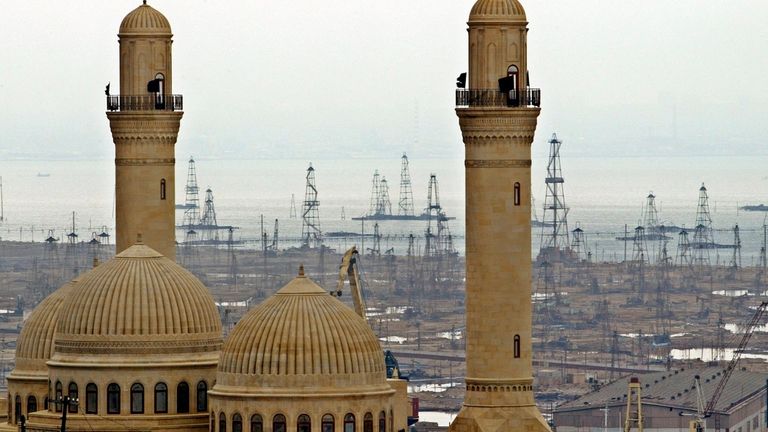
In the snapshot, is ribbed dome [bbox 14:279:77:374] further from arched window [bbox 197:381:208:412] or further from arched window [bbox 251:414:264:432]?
arched window [bbox 251:414:264:432]

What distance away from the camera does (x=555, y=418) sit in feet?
596

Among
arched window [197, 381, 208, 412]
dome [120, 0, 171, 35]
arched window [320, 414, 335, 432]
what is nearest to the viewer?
arched window [320, 414, 335, 432]

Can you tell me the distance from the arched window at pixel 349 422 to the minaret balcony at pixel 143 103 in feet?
A: 64.1

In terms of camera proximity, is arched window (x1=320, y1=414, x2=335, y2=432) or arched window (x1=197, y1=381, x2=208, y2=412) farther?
arched window (x1=197, y1=381, x2=208, y2=412)

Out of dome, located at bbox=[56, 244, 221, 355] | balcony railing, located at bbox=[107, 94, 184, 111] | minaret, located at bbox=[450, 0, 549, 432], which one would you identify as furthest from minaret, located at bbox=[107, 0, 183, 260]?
minaret, located at bbox=[450, 0, 549, 432]

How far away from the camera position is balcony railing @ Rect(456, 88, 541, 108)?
9119cm

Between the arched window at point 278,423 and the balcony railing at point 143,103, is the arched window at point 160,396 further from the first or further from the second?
the balcony railing at point 143,103

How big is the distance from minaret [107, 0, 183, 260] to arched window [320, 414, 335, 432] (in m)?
16.2

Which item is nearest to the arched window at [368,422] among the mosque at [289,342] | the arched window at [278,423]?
the mosque at [289,342]

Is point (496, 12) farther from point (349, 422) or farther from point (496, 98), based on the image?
point (349, 422)

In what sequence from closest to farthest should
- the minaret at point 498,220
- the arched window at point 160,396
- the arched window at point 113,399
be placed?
the arched window at point 113,399, the arched window at point 160,396, the minaret at point 498,220

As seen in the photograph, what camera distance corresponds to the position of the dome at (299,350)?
272ft

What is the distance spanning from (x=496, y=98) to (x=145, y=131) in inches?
549

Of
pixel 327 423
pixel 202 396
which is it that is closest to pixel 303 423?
pixel 327 423
